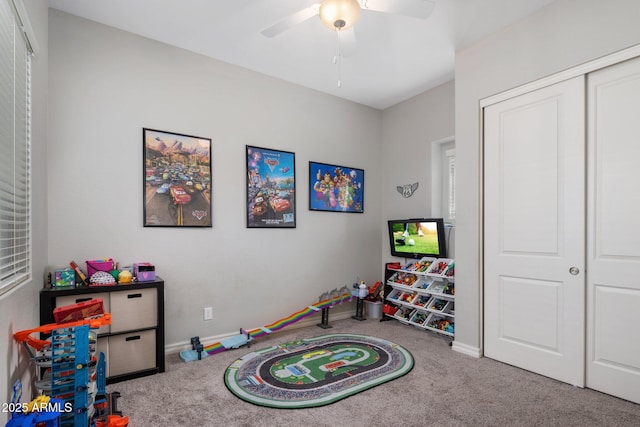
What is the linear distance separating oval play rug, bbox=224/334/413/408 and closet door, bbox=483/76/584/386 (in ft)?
3.01

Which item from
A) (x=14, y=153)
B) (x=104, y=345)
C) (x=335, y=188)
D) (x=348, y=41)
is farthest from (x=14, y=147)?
(x=335, y=188)

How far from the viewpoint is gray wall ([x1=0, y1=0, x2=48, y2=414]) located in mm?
1437

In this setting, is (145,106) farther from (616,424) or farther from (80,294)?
(616,424)

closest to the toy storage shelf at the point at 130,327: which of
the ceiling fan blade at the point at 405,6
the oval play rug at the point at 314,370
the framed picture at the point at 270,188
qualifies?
the oval play rug at the point at 314,370

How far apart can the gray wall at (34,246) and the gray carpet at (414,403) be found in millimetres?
724

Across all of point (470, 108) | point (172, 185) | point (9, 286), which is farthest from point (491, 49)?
point (9, 286)

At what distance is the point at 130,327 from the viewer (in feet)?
8.11

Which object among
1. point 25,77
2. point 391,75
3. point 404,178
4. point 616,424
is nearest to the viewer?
point 25,77

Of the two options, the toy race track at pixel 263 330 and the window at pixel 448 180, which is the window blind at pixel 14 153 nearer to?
the toy race track at pixel 263 330

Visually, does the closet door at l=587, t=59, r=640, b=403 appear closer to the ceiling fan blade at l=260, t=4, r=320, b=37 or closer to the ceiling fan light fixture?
the ceiling fan light fixture

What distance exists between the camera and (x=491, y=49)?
9.51ft

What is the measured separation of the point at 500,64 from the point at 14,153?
131 inches

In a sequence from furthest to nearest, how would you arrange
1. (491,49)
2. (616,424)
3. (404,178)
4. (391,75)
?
(404,178) → (391,75) → (491,49) → (616,424)

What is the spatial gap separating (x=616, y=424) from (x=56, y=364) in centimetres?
294
